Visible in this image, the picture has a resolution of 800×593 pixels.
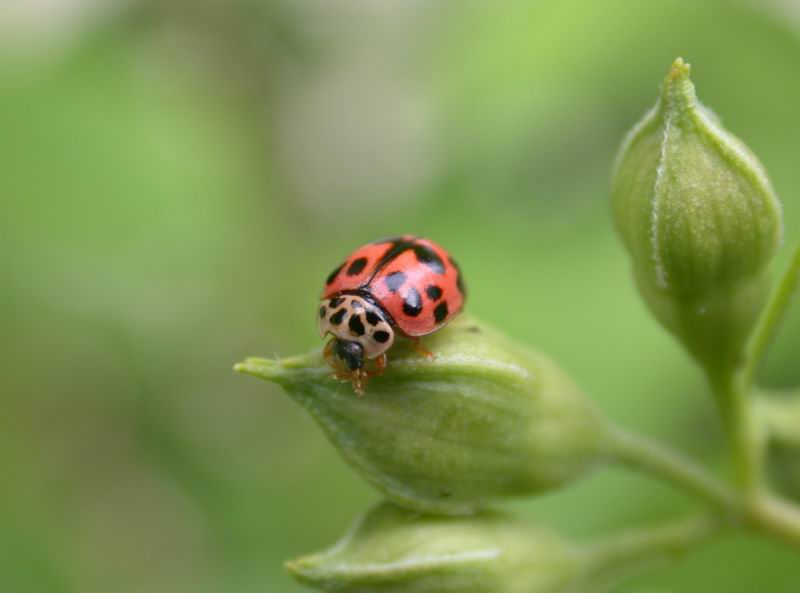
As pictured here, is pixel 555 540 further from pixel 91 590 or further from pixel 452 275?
pixel 91 590

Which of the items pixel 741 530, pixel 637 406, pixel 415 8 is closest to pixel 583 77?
pixel 637 406

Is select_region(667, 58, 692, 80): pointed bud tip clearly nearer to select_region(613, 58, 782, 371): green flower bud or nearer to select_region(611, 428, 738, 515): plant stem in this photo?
select_region(613, 58, 782, 371): green flower bud

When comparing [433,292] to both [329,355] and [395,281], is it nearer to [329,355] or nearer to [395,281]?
[395,281]

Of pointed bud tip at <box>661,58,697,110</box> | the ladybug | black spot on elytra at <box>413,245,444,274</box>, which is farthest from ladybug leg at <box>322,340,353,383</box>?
pointed bud tip at <box>661,58,697,110</box>

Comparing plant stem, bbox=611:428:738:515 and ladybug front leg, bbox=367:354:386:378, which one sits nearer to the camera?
ladybug front leg, bbox=367:354:386:378

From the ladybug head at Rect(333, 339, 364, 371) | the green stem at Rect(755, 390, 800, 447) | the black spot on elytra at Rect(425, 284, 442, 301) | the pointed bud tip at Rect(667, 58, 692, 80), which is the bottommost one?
the green stem at Rect(755, 390, 800, 447)

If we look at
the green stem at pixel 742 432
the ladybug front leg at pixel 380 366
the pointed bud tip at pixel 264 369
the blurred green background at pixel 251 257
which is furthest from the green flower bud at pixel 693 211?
the blurred green background at pixel 251 257

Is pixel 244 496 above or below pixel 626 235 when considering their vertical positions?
below

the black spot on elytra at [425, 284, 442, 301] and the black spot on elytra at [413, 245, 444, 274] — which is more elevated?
the black spot on elytra at [413, 245, 444, 274]
